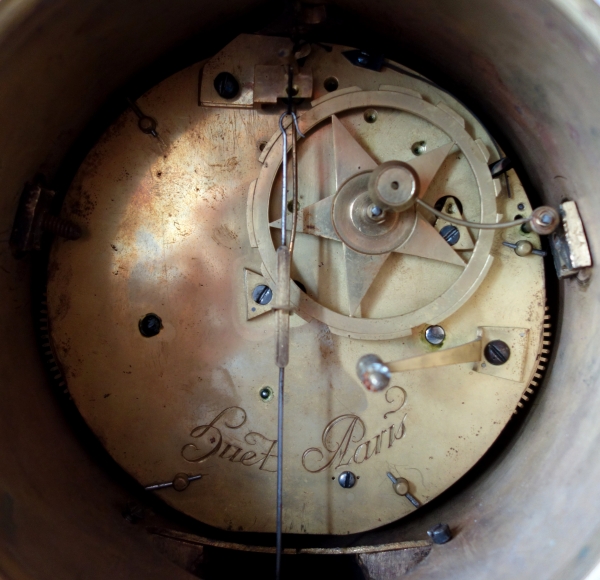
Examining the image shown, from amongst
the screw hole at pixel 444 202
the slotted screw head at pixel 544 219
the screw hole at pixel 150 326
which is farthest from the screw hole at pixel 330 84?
the screw hole at pixel 150 326

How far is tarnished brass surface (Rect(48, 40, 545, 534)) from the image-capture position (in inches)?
39.1

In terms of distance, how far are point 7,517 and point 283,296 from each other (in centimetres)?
50

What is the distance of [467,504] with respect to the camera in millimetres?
1029

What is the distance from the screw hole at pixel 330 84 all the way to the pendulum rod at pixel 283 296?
2.9 inches

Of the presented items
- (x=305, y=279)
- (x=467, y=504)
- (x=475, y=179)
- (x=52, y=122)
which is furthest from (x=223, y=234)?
(x=467, y=504)

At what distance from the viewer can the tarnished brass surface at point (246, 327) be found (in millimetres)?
992

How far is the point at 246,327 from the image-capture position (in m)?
1.01

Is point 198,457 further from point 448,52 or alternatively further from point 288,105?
point 448,52

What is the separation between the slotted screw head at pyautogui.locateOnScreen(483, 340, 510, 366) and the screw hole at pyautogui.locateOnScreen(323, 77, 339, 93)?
0.55 m

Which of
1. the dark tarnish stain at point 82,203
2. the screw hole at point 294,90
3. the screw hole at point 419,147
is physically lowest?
the dark tarnish stain at point 82,203
